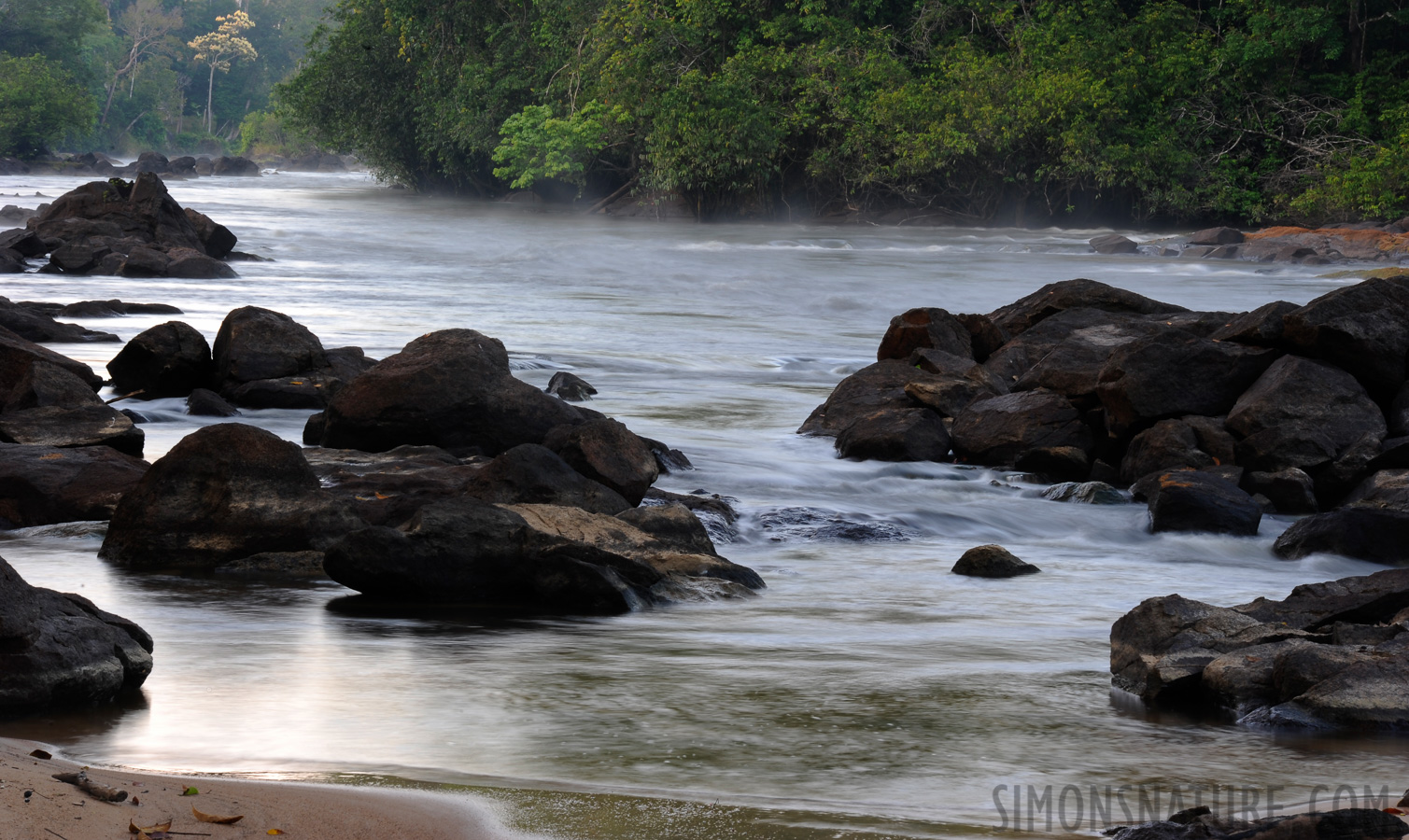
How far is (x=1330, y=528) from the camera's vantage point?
7.10 meters

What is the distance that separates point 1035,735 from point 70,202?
2397 cm

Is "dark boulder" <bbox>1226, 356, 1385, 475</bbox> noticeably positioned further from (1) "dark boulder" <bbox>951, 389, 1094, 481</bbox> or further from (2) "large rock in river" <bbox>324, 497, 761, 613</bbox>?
(2) "large rock in river" <bbox>324, 497, 761, 613</bbox>

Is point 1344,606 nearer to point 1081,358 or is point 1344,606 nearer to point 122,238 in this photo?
point 1081,358

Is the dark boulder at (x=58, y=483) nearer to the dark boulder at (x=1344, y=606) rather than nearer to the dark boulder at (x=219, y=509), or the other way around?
the dark boulder at (x=219, y=509)

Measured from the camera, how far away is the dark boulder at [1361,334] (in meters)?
8.70

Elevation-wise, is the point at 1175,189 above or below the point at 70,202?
above

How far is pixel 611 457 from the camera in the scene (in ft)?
23.8

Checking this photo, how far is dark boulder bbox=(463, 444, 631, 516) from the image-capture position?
667 cm

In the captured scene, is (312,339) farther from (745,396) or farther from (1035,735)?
(1035,735)

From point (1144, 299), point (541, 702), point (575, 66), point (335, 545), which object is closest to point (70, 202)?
point (575, 66)

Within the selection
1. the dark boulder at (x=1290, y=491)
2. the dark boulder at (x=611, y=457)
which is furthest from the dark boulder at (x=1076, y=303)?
the dark boulder at (x=611, y=457)

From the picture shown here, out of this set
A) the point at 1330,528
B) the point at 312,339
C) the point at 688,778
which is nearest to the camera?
Answer: the point at 688,778

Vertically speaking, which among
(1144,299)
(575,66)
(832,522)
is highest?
(575,66)

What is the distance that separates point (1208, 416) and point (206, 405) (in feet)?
21.5
